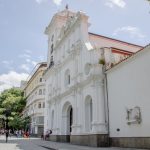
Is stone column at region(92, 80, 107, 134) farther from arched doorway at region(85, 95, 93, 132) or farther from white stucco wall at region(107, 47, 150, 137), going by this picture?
arched doorway at region(85, 95, 93, 132)

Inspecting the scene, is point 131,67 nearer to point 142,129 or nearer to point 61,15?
point 142,129

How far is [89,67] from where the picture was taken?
26344mm

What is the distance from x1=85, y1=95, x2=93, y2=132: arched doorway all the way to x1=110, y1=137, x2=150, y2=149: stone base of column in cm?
442

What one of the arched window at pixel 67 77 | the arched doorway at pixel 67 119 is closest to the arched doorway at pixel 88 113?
the arched doorway at pixel 67 119

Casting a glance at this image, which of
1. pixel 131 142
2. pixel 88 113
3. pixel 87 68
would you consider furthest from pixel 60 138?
pixel 131 142

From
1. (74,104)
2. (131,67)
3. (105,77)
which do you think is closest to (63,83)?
(74,104)

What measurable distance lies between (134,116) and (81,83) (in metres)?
9.12

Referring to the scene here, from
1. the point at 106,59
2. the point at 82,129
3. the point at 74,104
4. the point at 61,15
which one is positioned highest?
the point at 61,15

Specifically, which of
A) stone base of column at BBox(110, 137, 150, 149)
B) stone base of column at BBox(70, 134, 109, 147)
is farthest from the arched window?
stone base of column at BBox(110, 137, 150, 149)

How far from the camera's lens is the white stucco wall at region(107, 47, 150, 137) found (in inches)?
730

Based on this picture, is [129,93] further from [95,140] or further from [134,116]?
[95,140]

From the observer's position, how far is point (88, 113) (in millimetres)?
26781

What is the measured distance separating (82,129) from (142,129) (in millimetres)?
9116

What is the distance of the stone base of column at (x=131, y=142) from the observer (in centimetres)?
1803
